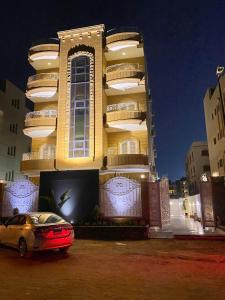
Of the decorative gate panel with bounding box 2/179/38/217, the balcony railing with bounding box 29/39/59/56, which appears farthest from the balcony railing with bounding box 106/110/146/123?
the balcony railing with bounding box 29/39/59/56

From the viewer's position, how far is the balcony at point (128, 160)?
20609 mm

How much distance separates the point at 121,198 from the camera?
672 inches

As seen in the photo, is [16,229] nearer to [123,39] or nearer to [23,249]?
[23,249]

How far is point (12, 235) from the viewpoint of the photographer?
10172 mm

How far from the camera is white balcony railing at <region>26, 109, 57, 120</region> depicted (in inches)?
949

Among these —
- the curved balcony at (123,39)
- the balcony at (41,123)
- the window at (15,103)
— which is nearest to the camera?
the balcony at (41,123)

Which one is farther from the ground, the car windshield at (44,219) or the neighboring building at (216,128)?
the neighboring building at (216,128)

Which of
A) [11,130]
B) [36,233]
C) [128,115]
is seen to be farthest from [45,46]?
[36,233]

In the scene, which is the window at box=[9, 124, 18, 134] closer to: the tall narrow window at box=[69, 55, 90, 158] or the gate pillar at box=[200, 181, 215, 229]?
the tall narrow window at box=[69, 55, 90, 158]

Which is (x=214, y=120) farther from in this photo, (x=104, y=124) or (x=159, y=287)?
(x=159, y=287)

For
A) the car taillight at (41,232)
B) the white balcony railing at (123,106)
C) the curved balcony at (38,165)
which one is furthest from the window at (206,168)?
the car taillight at (41,232)

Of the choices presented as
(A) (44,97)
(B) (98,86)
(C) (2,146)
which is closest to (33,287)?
(B) (98,86)

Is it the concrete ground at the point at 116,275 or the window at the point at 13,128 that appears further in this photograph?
the window at the point at 13,128

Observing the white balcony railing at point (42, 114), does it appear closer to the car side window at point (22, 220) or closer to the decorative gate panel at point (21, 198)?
the decorative gate panel at point (21, 198)
